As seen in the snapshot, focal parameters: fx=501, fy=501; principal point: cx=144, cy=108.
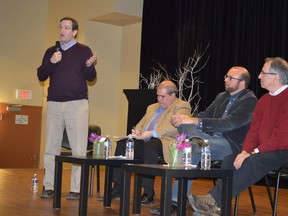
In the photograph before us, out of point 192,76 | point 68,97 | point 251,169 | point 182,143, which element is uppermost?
point 192,76

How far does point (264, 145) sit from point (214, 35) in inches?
Answer: 171

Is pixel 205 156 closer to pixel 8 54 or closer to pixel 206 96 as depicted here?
pixel 206 96

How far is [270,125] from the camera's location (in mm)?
3268

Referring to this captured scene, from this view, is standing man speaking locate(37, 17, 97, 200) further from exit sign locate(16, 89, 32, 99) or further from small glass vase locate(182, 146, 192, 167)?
exit sign locate(16, 89, 32, 99)

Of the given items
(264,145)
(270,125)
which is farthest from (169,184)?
(270,125)

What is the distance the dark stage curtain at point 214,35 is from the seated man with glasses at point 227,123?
2.72m

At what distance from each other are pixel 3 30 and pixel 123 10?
237 cm

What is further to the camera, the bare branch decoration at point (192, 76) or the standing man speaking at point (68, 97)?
the bare branch decoration at point (192, 76)

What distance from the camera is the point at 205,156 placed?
2961mm

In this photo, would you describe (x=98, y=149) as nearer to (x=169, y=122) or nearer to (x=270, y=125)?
(x=169, y=122)

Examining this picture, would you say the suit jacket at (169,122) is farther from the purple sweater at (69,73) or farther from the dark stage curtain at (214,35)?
the dark stage curtain at (214,35)

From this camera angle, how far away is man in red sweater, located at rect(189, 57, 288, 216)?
303cm

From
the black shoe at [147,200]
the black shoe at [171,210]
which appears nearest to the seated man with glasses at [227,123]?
the black shoe at [171,210]

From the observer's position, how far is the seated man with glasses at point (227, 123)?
12.0 ft
